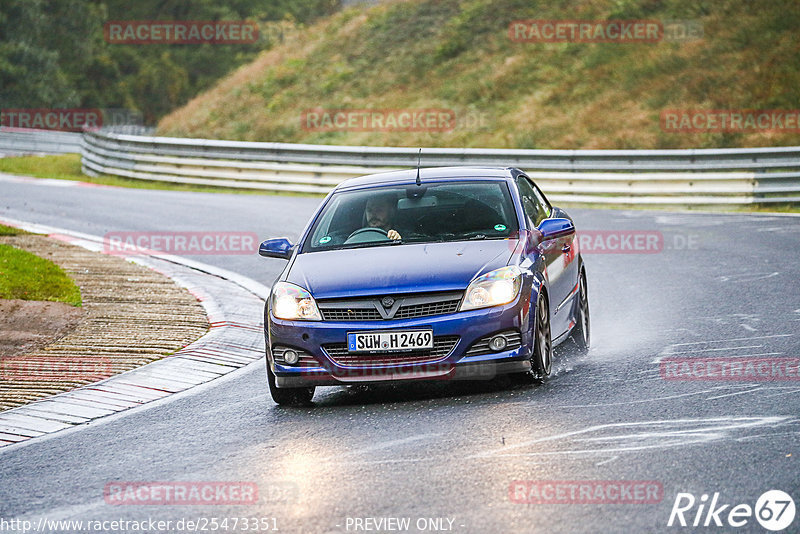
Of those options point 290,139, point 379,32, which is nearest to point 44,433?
point 290,139

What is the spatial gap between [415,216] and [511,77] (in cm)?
3307

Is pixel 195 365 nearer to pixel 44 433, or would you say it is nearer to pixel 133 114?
pixel 44 433

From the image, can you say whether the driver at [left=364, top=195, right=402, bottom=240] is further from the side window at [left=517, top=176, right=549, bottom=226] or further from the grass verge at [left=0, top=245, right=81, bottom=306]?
the grass verge at [left=0, top=245, right=81, bottom=306]

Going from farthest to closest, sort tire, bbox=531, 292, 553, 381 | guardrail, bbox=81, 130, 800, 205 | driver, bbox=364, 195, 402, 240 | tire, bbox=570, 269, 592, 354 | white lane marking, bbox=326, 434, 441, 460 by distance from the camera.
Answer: guardrail, bbox=81, 130, 800, 205 → tire, bbox=570, 269, 592, 354 → driver, bbox=364, 195, 402, 240 → tire, bbox=531, 292, 553, 381 → white lane marking, bbox=326, 434, 441, 460

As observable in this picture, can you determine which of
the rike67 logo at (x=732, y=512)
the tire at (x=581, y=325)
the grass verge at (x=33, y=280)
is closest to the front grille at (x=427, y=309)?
the tire at (x=581, y=325)

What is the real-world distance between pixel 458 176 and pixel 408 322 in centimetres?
212

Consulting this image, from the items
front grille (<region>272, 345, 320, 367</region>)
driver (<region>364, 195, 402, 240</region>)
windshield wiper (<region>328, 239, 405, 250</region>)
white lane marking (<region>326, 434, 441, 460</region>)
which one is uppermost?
driver (<region>364, 195, 402, 240</region>)

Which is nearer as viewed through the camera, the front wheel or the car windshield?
the car windshield

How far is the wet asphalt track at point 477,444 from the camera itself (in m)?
5.58

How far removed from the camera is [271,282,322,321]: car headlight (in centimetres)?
799

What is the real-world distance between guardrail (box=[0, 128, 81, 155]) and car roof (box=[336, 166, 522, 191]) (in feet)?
110

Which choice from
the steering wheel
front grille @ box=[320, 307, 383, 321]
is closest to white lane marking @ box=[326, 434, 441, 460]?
front grille @ box=[320, 307, 383, 321]

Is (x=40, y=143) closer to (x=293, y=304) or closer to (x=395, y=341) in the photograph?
(x=293, y=304)

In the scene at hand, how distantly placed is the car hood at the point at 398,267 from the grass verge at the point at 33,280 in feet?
15.7
